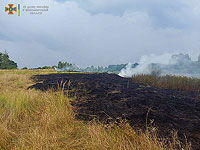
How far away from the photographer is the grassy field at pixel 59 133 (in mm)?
1792

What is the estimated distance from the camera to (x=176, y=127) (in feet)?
8.21

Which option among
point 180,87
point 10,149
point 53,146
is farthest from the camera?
point 180,87

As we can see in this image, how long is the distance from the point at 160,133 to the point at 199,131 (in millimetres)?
719

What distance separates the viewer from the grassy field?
1.79 metres

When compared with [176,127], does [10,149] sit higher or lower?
lower

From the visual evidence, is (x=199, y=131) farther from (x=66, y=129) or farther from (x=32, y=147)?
(x=32, y=147)

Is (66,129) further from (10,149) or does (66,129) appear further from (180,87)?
(180,87)

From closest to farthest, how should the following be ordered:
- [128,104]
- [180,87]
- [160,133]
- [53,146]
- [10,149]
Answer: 1. [53,146]
2. [10,149]
3. [160,133]
4. [128,104]
5. [180,87]

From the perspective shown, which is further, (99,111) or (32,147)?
(99,111)

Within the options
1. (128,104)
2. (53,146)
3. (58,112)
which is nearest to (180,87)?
(128,104)

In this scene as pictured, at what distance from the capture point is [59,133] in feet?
7.65

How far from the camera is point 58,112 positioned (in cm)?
296

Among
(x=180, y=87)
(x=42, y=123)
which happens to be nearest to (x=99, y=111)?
(x=42, y=123)

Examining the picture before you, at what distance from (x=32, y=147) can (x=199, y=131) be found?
2.73m
